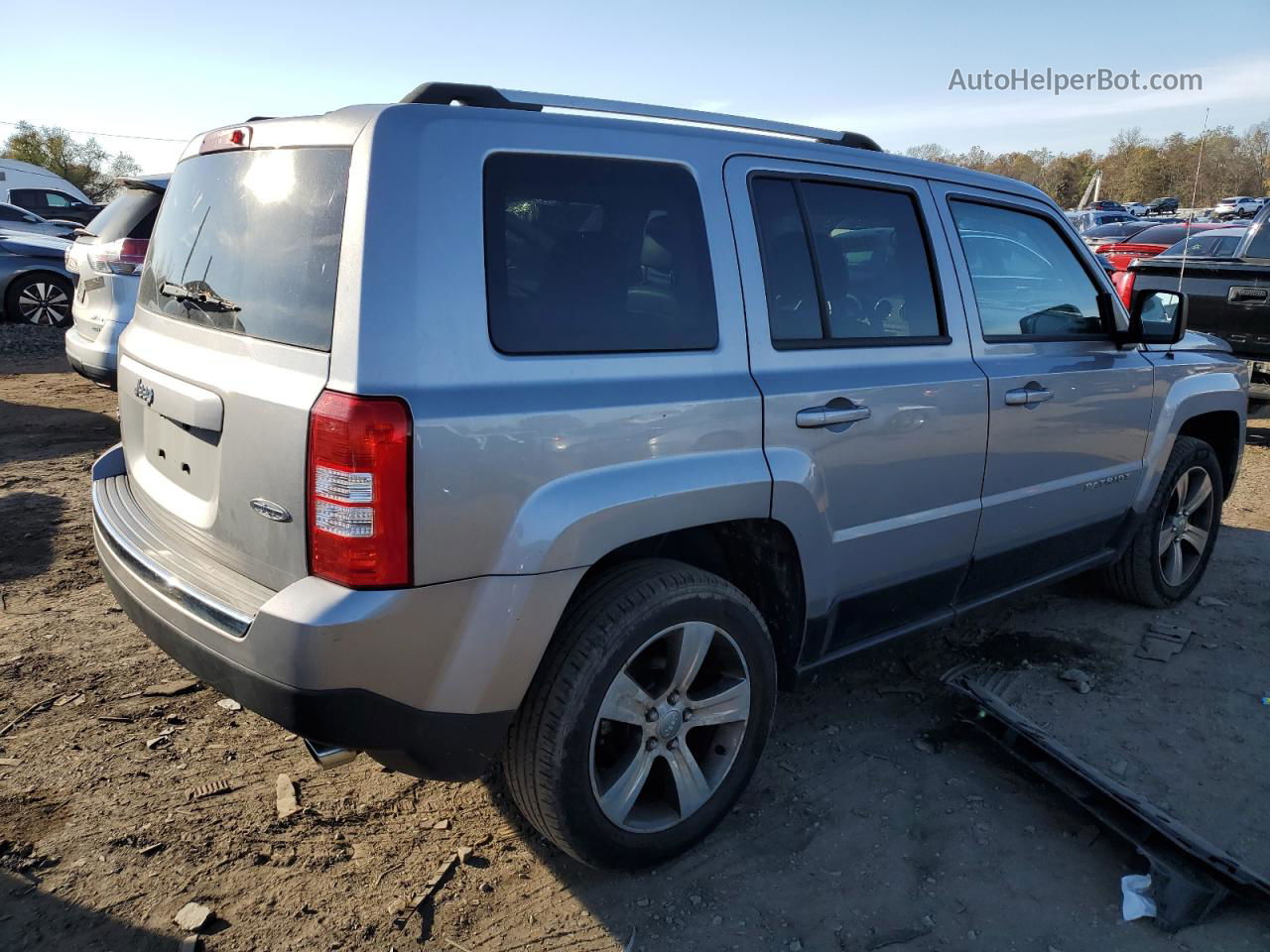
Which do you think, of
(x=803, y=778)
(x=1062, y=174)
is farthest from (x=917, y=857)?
(x=1062, y=174)

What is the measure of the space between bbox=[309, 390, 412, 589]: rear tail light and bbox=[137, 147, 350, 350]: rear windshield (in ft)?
0.73

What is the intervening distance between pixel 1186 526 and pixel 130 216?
7217 millimetres

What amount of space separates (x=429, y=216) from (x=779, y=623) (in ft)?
5.37

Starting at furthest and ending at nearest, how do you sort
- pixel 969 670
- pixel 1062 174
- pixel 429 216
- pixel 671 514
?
1. pixel 1062 174
2. pixel 969 670
3. pixel 671 514
4. pixel 429 216

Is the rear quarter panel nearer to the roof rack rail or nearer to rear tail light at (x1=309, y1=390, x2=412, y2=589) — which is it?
the roof rack rail

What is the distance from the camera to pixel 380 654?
2055 millimetres

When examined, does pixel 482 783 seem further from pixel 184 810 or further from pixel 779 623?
pixel 779 623

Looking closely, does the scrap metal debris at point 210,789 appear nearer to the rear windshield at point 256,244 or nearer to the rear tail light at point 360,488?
the rear tail light at point 360,488

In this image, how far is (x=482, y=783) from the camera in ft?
10.1

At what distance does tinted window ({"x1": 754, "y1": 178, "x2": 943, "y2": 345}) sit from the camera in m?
2.79

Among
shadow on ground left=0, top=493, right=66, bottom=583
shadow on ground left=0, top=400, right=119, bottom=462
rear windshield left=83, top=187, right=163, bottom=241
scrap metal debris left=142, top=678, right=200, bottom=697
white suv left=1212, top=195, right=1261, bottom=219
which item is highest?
white suv left=1212, top=195, right=1261, bottom=219

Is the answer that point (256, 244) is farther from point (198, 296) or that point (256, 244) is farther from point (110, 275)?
point (110, 275)

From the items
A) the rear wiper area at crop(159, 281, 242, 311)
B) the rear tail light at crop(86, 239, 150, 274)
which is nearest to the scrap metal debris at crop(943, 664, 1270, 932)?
the rear wiper area at crop(159, 281, 242, 311)

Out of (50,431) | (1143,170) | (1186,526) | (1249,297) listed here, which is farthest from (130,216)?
(1143,170)
